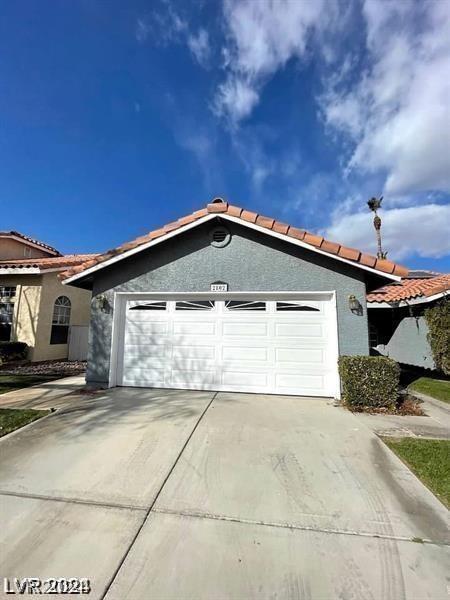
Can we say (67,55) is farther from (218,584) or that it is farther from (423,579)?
(423,579)

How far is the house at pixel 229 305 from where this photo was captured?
22.9 feet

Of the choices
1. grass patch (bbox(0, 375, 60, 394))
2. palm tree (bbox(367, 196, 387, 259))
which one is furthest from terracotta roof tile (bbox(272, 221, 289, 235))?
palm tree (bbox(367, 196, 387, 259))

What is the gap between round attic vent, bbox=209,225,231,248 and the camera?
24.7 feet

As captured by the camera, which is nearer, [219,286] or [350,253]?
[350,253]

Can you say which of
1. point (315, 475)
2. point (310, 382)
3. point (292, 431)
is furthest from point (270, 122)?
point (315, 475)

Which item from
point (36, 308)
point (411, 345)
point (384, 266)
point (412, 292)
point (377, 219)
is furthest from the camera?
point (377, 219)

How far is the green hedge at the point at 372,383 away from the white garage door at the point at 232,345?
767mm

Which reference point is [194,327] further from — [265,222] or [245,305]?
[265,222]

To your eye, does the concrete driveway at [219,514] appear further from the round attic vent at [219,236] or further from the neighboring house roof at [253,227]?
the round attic vent at [219,236]

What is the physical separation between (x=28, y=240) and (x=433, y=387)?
797 inches

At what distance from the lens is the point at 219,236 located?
24.9ft

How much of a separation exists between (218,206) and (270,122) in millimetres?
5076

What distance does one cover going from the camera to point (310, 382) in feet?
23.1

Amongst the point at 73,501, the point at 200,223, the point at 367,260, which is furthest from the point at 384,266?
the point at 73,501
